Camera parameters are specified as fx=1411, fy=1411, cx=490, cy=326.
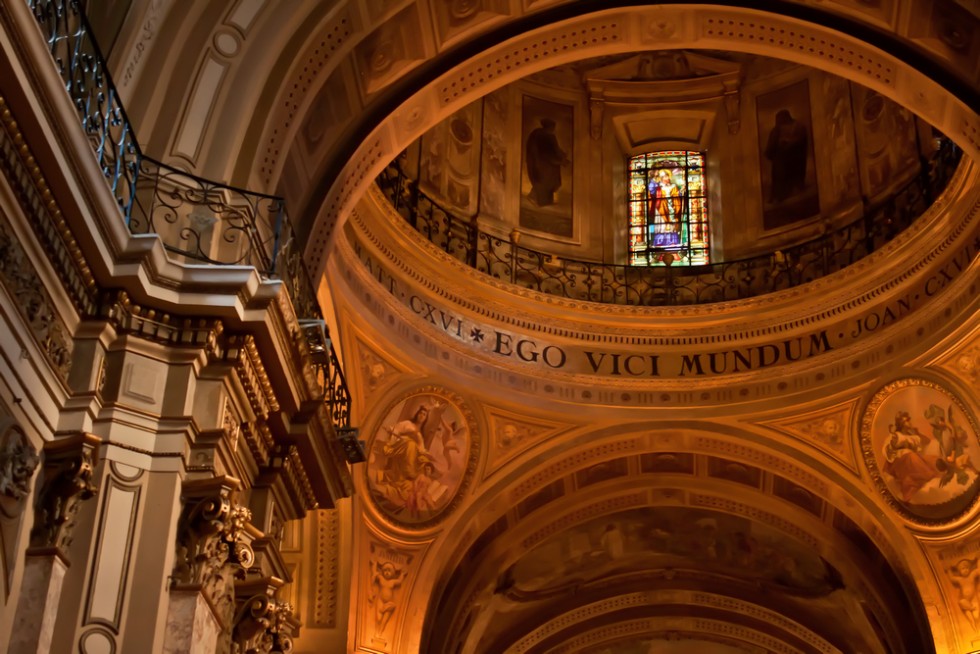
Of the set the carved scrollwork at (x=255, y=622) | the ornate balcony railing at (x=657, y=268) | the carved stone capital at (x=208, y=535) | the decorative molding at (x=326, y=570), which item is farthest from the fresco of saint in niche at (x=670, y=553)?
the carved stone capital at (x=208, y=535)

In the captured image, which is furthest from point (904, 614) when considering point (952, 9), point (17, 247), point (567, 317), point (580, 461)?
point (17, 247)

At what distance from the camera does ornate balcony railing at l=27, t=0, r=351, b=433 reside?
315 inches

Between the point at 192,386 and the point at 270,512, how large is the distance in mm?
1498

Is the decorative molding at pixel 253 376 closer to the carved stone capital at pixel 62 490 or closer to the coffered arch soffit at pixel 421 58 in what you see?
the carved stone capital at pixel 62 490

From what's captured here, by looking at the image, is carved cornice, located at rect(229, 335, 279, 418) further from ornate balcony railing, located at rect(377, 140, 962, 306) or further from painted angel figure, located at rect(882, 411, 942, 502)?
painted angel figure, located at rect(882, 411, 942, 502)

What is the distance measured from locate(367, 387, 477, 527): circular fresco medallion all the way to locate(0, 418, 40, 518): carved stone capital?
879 cm

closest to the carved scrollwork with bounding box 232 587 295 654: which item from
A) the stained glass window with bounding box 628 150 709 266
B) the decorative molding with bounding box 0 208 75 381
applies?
the decorative molding with bounding box 0 208 75 381

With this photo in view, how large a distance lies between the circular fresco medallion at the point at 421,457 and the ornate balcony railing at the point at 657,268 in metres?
1.93

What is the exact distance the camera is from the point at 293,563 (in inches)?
597

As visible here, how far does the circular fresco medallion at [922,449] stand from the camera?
15.6 meters

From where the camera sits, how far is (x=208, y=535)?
790 centimetres

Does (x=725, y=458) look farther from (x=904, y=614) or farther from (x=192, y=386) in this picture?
(x=192, y=386)

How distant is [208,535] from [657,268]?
11.2 metres

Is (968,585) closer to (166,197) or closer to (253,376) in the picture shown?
(253,376)
